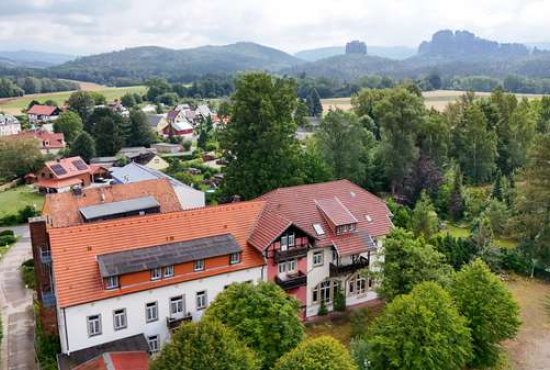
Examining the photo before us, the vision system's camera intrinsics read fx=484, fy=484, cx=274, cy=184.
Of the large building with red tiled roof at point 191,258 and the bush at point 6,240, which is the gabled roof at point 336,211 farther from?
the bush at point 6,240

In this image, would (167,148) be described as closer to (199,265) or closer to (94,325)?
(199,265)

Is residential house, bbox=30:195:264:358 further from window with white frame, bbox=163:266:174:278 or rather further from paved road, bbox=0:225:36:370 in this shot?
paved road, bbox=0:225:36:370

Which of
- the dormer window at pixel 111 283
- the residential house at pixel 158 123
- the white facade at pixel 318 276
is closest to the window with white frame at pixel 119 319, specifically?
the dormer window at pixel 111 283

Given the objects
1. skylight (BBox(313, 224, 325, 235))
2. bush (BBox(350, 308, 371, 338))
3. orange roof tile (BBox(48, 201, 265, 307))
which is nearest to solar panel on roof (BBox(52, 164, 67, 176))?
orange roof tile (BBox(48, 201, 265, 307))

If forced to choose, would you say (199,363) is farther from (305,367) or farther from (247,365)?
(305,367)

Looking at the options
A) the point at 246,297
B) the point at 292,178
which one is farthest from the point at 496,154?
the point at 246,297

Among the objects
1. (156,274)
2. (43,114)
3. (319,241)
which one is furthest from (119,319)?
(43,114)

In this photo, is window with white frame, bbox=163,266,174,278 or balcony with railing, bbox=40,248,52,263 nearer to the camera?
balcony with railing, bbox=40,248,52,263
